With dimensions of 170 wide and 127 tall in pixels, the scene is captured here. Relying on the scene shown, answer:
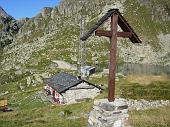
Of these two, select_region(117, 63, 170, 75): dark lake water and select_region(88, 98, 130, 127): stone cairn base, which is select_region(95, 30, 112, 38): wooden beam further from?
select_region(117, 63, 170, 75): dark lake water

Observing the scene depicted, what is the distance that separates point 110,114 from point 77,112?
26389mm

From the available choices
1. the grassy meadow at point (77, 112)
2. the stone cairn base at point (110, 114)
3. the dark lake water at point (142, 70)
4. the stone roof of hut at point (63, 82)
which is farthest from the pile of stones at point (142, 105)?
the dark lake water at point (142, 70)

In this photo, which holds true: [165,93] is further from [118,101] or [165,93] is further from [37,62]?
[37,62]

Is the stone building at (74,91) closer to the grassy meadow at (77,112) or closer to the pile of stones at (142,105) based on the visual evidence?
the grassy meadow at (77,112)

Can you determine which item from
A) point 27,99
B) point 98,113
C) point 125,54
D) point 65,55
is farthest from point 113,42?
point 125,54

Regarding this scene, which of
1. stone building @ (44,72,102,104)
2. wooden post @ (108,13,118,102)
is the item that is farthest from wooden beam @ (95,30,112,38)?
stone building @ (44,72,102,104)

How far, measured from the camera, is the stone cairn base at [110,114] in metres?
18.6

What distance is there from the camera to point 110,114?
18.6m

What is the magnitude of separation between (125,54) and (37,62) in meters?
55.8

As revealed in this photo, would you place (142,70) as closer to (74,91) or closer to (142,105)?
(74,91)

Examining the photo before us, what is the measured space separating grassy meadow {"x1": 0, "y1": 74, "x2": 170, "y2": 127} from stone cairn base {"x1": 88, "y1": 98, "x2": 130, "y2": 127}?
11449mm

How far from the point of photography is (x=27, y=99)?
241ft

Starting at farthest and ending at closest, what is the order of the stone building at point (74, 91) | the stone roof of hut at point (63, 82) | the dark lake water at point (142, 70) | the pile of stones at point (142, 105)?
the dark lake water at point (142, 70) < the stone roof of hut at point (63, 82) < the stone building at point (74, 91) < the pile of stones at point (142, 105)

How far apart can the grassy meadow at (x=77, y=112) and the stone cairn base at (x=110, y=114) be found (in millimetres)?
11449
